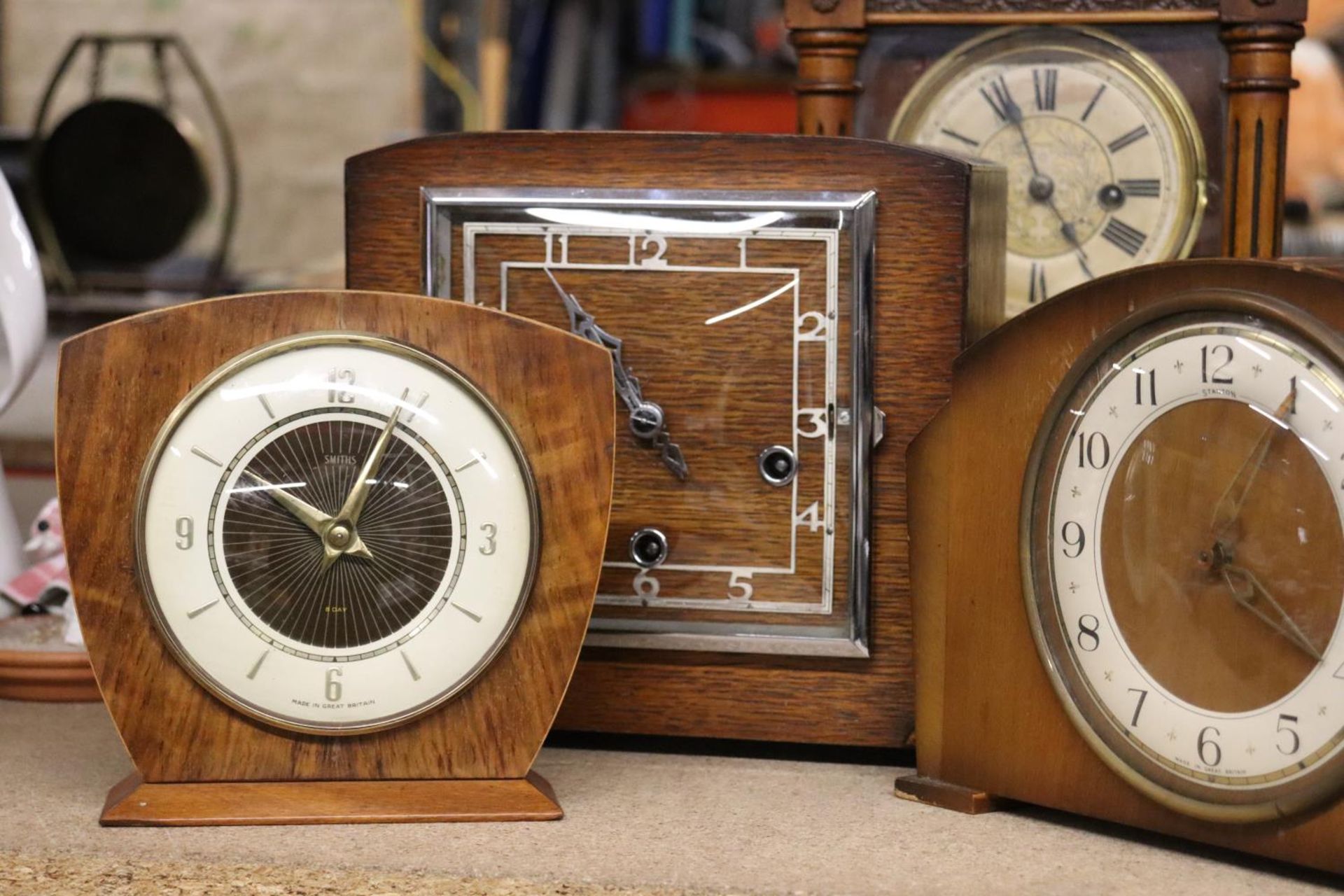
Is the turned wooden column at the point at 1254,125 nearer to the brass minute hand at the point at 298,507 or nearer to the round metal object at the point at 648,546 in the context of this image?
the round metal object at the point at 648,546

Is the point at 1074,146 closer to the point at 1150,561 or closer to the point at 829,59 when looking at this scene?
the point at 829,59

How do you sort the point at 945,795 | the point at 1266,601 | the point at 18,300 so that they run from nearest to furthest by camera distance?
1. the point at 1266,601
2. the point at 945,795
3. the point at 18,300

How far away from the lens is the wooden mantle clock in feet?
2.43

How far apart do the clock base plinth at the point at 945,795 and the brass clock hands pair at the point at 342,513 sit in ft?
0.96

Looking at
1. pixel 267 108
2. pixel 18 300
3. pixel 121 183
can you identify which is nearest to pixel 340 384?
pixel 18 300

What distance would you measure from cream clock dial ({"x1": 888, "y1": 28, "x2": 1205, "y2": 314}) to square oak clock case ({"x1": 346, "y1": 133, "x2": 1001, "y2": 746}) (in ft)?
0.72

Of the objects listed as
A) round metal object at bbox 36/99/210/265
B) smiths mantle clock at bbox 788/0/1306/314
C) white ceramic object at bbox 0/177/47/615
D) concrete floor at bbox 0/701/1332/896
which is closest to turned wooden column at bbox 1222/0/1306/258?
smiths mantle clock at bbox 788/0/1306/314

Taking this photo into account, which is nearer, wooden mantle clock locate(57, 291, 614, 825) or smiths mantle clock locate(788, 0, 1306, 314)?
wooden mantle clock locate(57, 291, 614, 825)

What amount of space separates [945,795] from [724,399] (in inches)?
9.3

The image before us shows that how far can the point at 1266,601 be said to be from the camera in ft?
2.18

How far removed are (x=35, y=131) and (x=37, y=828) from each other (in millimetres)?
2157

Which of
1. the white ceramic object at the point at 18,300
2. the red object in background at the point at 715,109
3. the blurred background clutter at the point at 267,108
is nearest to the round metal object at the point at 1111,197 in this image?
the white ceramic object at the point at 18,300

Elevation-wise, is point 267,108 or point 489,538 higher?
point 267,108

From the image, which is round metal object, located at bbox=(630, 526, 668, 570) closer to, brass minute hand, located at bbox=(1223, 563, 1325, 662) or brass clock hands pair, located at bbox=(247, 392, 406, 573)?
brass clock hands pair, located at bbox=(247, 392, 406, 573)
